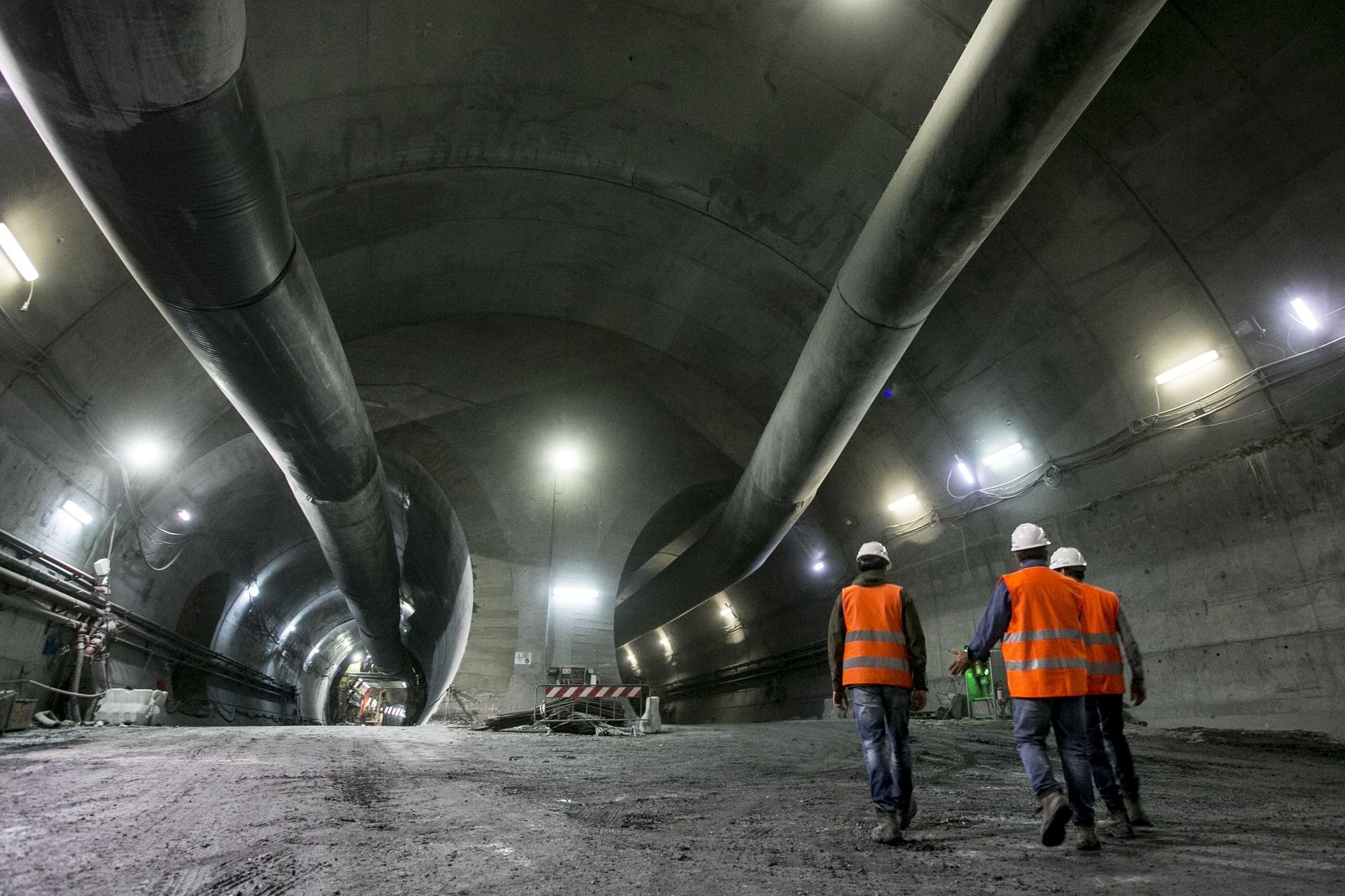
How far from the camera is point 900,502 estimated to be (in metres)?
12.4

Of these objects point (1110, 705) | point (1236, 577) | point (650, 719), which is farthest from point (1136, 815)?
point (650, 719)

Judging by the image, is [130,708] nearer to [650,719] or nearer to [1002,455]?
[650,719]

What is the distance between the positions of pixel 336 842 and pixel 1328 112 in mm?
9903

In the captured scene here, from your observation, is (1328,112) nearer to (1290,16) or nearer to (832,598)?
(1290,16)

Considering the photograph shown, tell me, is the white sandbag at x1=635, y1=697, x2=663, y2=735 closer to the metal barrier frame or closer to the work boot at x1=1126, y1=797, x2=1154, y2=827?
the metal barrier frame

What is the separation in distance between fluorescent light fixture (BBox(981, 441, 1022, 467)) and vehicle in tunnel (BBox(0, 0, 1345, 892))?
76mm

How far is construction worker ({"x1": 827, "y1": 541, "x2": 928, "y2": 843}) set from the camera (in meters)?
3.44

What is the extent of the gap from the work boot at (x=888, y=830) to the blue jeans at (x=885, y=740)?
32 millimetres

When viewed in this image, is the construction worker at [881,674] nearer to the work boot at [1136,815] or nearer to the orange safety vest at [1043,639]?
the orange safety vest at [1043,639]

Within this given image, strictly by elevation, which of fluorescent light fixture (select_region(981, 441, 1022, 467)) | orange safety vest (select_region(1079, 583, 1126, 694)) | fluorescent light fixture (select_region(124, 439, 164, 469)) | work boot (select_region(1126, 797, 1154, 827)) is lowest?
work boot (select_region(1126, 797, 1154, 827))

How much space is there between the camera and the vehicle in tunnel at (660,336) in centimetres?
472

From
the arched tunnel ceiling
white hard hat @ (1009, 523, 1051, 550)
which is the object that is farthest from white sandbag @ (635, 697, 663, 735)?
white hard hat @ (1009, 523, 1051, 550)

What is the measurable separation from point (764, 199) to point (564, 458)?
6574 millimetres

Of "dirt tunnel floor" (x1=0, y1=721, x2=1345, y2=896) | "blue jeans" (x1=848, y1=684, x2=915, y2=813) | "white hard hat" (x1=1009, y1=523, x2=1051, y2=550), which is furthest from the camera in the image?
"white hard hat" (x1=1009, y1=523, x2=1051, y2=550)
